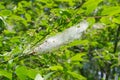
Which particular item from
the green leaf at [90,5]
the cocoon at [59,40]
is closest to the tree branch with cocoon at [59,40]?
the cocoon at [59,40]

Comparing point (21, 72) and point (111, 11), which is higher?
point (111, 11)

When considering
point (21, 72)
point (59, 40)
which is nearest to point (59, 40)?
point (59, 40)

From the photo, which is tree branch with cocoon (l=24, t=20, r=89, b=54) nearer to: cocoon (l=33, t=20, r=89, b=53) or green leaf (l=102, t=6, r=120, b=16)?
cocoon (l=33, t=20, r=89, b=53)

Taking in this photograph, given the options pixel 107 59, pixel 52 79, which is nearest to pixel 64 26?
pixel 52 79

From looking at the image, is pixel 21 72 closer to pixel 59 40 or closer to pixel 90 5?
pixel 59 40

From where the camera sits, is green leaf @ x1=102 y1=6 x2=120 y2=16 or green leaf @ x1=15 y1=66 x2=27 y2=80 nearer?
green leaf @ x1=15 y1=66 x2=27 y2=80

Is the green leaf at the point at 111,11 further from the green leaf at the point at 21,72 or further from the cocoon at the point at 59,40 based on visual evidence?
the green leaf at the point at 21,72

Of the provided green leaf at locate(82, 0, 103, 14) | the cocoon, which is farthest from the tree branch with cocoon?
green leaf at locate(82, 0, 103, 14)

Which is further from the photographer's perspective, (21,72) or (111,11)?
(111,11)

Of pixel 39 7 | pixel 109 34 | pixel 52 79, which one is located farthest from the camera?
pixel 109 34

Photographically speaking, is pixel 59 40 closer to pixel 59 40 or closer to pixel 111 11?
pixel 59 40

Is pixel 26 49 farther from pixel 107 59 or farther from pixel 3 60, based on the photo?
pixel 107 59
